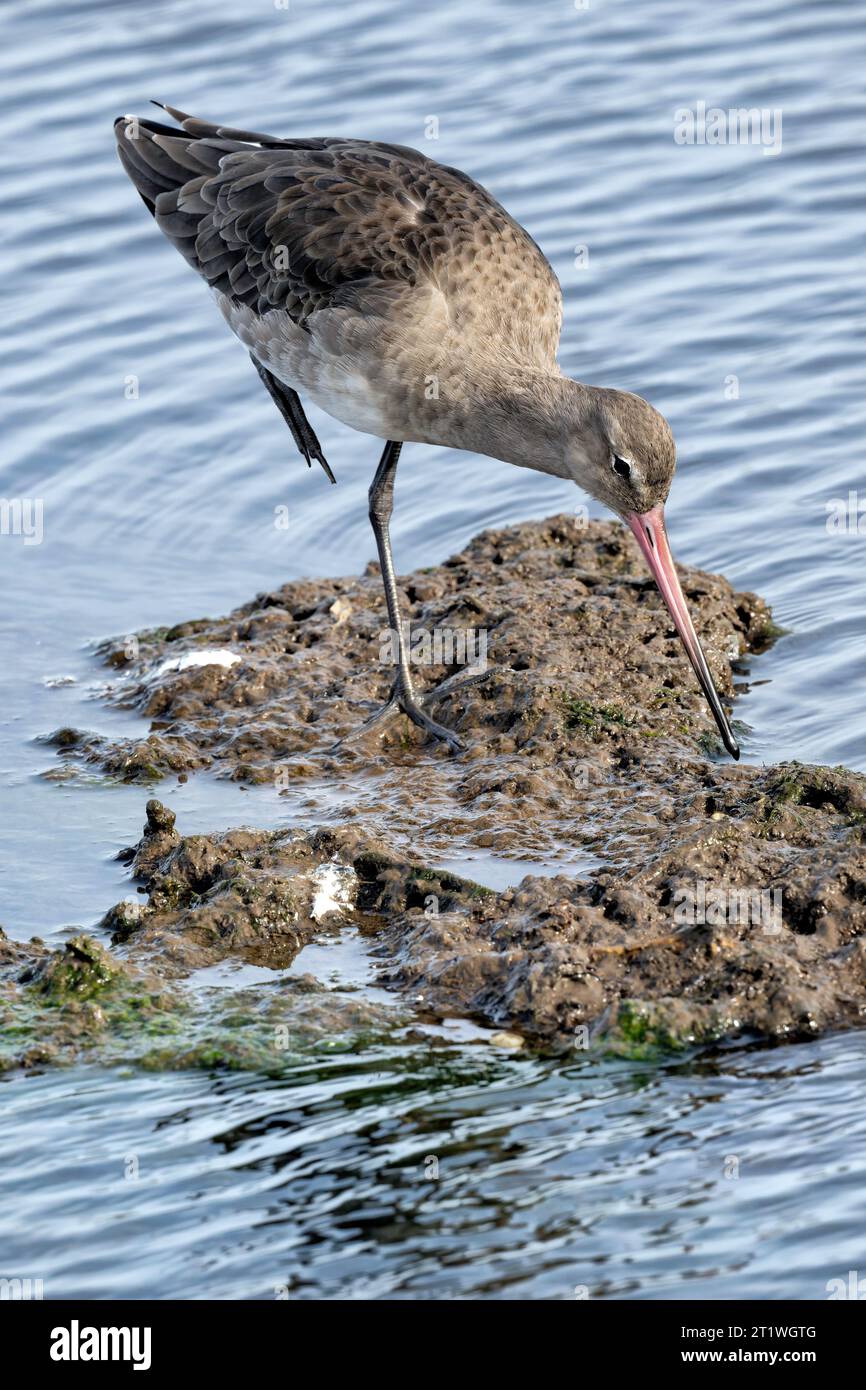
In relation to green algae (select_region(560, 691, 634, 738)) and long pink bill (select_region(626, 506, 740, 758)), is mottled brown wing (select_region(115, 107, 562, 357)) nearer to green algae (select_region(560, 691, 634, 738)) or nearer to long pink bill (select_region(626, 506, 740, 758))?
long pink bill (select_region(626, 506, 740, 758))

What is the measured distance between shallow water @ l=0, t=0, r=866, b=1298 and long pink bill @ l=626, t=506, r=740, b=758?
0.44 metres

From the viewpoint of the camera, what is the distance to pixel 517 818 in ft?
19.4

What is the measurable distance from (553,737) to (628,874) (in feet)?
3.47

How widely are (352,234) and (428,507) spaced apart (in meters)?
2.37

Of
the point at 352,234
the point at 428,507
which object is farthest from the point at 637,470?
the point at 428,507

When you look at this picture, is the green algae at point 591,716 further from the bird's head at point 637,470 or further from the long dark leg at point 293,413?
the long dark leg at point 293,413

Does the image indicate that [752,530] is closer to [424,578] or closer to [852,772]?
[424,578]

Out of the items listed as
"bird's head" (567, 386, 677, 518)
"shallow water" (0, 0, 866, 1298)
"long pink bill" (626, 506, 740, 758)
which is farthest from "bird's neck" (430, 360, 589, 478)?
"shallow water" (0, 0, 866, 1298)

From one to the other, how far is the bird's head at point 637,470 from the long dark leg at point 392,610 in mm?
873

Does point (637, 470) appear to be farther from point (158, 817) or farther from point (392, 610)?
point (158, 817)

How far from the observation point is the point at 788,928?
16.6 ft

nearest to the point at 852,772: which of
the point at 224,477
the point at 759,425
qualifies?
the point at 759,425

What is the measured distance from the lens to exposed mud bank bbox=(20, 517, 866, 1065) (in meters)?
4.88
